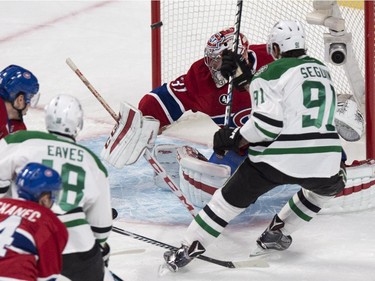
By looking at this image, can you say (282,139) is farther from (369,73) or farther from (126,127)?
(369,73)

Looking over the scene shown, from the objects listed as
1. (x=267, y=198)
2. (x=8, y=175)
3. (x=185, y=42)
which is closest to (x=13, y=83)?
(x=8, y=175)

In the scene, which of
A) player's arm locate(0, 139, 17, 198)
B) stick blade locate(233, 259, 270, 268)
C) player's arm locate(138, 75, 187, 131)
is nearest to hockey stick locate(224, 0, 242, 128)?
player's arm locate(138, 75, 187, 131)

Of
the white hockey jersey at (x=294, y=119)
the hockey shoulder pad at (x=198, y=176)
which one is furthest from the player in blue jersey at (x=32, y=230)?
the hockey shoulder pad at (x=198, y=176)

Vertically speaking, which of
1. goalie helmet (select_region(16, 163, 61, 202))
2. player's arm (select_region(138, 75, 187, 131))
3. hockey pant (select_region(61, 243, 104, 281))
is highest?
goalie helmet (select_region(16, 163, 61, 202))

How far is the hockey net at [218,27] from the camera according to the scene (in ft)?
18.0

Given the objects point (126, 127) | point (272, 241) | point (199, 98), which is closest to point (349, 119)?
point (199, 98)

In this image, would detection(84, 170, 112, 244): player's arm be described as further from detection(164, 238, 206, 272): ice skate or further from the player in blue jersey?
detection(164, 238, 206, 272): ice skate

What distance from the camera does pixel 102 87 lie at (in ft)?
20.5

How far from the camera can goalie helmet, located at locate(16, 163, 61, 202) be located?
3127 millimetres

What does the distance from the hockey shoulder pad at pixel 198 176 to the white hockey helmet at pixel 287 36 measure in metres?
0.70

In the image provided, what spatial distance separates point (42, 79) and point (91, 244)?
3.05 metres

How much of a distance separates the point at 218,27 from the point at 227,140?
7.01 ft

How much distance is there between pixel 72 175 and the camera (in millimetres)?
3369

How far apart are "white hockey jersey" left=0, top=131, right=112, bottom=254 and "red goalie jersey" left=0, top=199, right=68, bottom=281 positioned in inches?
9.4
